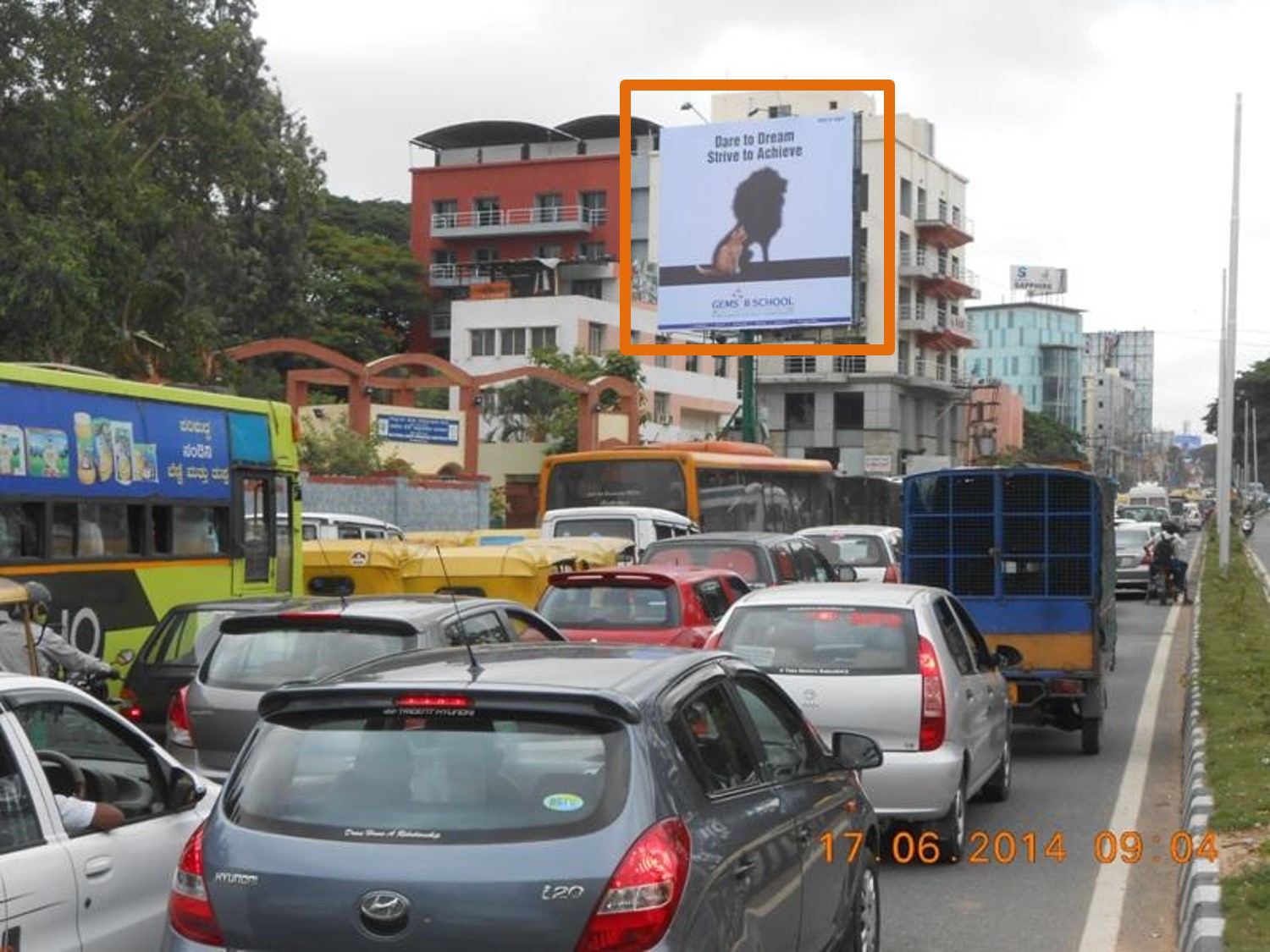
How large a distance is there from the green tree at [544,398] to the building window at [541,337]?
156 inches

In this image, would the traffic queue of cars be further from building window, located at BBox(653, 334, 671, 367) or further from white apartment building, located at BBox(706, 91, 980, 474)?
white apartment building, located at BBox(706, 91, 980, 474)

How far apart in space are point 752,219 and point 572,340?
89.5 feet

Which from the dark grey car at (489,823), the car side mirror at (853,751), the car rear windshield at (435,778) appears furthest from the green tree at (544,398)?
the car rear windshield at (435,778)

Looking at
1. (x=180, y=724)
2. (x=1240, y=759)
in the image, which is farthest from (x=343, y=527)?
(x=1240, y=759)

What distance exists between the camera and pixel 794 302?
41875 millimetres

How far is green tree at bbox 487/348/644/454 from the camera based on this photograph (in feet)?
198

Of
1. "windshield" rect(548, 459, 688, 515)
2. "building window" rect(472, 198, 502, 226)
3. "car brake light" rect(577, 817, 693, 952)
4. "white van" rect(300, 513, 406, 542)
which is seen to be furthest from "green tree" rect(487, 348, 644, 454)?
"car brake light" rect(577, 817, 693, 952)

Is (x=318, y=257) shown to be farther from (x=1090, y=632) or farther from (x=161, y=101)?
(x=1090, y=632)

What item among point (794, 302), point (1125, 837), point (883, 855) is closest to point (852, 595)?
point (883, 855)

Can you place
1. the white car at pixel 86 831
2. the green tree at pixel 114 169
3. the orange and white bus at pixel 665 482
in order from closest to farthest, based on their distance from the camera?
the white car at pixel 86 831, the green tree at pixel 114 169, the orange and white bus at pixel 665 482

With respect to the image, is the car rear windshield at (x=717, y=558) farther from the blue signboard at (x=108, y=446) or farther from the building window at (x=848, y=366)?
the building window at (x=848, y=366)

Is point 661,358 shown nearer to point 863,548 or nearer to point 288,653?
point 863,548

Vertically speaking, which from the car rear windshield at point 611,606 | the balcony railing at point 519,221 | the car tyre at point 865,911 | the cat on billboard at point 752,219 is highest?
the balcony railing at point 519,221

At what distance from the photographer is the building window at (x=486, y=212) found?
8306 centimetres
